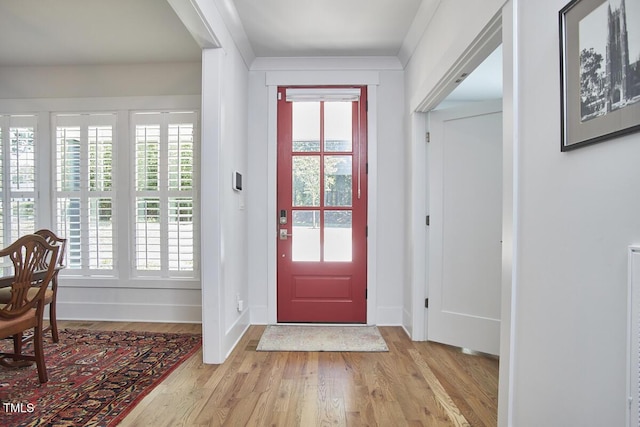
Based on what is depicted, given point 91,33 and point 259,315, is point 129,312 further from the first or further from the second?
point 91,33

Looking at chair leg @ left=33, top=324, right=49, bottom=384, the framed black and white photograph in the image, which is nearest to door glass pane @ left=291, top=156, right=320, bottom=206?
chair leg @ left=33, top=324, right=49, bottom=384

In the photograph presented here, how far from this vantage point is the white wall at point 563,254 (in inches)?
38.0

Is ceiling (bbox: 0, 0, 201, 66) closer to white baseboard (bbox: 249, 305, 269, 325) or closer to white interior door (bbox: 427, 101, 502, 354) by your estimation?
white interior door (bbox: 427, 101, 502, 354)

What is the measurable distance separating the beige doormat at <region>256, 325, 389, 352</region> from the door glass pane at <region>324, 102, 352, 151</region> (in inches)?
68.5

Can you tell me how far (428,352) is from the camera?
2.72 meters

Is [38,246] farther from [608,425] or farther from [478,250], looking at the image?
[478,250]

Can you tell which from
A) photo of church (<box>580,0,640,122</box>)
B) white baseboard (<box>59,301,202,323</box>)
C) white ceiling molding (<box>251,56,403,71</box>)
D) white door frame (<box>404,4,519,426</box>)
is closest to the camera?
photo of church (<box>580,0,640,122</box>)

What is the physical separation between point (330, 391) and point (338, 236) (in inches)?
62.4

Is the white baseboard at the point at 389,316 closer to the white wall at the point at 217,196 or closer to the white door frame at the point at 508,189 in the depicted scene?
the white wall at the point at 217,196

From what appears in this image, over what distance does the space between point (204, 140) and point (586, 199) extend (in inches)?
88.2

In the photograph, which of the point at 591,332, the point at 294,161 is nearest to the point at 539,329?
the point at 591,332

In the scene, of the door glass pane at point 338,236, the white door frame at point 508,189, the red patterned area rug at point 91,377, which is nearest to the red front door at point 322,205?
the door glass pane at point 338,236

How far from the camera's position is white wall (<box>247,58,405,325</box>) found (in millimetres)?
3393

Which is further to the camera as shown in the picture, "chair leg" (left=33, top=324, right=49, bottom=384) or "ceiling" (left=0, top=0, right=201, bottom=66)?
"ceiling" (left=0, top=0, right=201, bottom=66)
